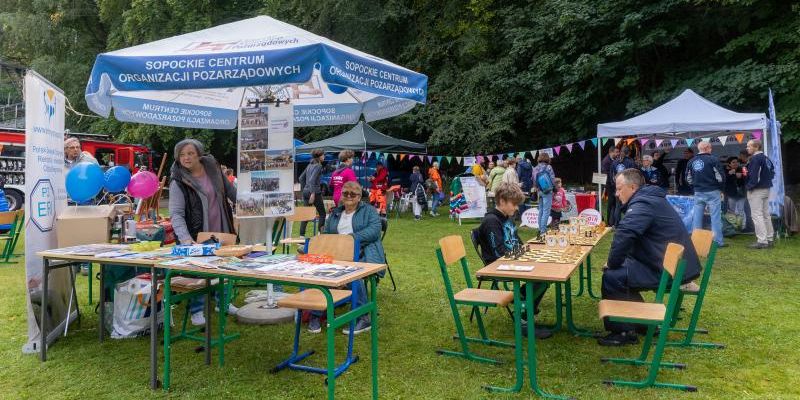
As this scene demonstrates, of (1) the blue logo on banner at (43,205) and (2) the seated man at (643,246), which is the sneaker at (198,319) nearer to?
(1) the blue logo on banner at (43,205)

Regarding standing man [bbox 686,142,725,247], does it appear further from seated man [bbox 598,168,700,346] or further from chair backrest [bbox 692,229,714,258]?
seated man [bbox 598,168,700,346]

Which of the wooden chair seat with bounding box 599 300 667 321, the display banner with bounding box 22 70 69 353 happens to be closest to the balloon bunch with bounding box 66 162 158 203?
the display banner with bounding box 22 70 69 353

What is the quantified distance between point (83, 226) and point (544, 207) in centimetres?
747

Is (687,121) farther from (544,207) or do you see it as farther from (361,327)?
(361,327)

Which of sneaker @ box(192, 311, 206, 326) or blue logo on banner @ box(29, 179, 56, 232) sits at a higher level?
blue logo on banner @ box(29, 179, 56, 232)

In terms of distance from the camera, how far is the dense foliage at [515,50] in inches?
553

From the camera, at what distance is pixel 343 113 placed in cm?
597

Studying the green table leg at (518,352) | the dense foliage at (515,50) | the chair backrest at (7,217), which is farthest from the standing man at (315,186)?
the dense foliage at (515,50)

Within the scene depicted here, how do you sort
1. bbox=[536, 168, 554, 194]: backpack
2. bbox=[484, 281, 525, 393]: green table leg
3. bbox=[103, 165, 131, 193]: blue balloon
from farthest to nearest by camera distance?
1. bbox=[536, 168, 554, 194]: backpack
2. bbox=[103, 165, 131, 193]: blue balloon
3. bbox=[484, 281, 525, 393]: green table leg

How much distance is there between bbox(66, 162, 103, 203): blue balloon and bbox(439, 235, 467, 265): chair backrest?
3.25 meters

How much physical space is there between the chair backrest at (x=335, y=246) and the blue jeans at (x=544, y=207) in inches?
258

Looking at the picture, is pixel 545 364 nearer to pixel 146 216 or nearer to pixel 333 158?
pixel 146 216

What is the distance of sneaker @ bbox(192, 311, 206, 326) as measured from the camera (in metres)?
4.65

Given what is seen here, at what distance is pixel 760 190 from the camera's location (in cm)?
836
